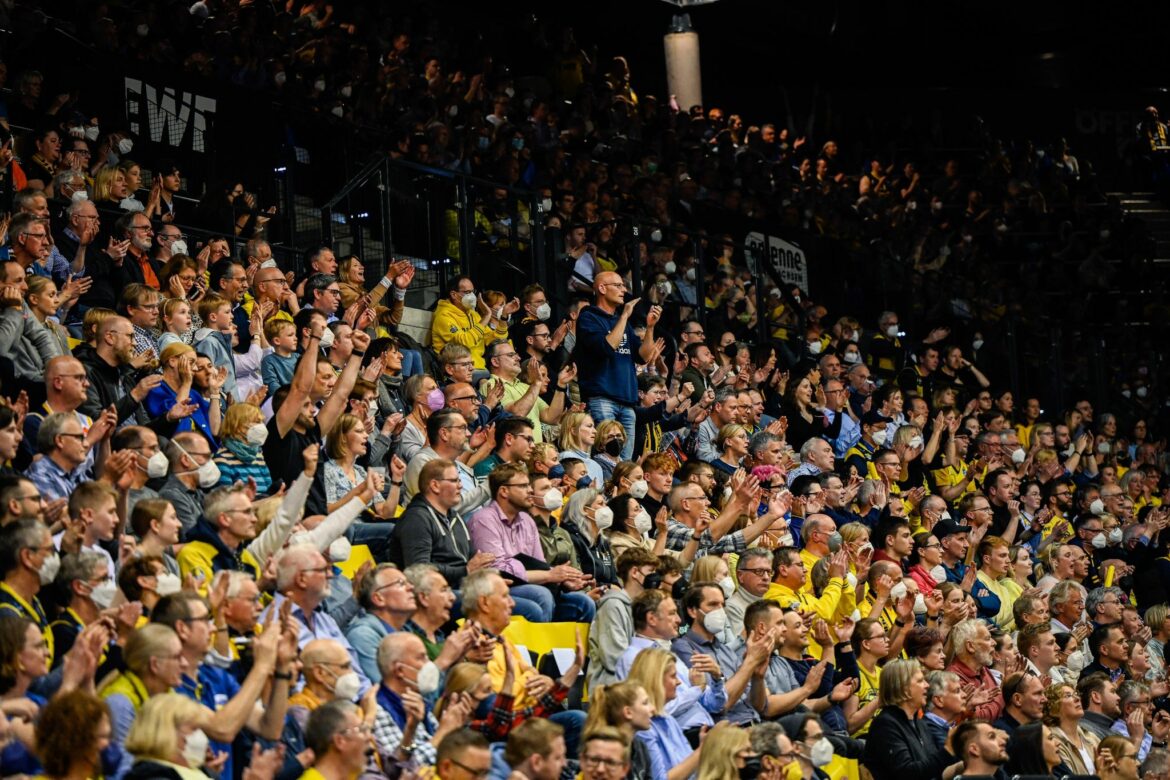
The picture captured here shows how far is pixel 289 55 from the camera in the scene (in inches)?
553

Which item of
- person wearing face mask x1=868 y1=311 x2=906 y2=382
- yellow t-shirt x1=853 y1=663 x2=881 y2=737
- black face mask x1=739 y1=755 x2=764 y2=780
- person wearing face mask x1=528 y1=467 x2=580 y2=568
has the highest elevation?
person wearing face mask x1=528 y1=467 x2=580 y2=568

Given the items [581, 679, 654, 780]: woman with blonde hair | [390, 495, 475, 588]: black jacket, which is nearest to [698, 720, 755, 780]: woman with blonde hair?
[581, 679, 654, 780]: woman with blonde hair

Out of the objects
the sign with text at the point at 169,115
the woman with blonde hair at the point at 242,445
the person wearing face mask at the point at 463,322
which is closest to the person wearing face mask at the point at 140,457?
the woman with blonde hair at the point at 242,445

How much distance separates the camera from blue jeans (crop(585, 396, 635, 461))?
442 inches

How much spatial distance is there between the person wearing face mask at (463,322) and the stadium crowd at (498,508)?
0.04 metres

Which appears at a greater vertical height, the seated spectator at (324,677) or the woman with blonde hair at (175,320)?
the woman with blonde hair at (175,320)

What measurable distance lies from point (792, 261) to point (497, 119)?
11.9 feet

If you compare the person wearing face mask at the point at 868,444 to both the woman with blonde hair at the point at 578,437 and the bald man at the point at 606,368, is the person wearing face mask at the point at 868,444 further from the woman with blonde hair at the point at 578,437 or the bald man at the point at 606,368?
the woman with blonde hair at the point at 578,437

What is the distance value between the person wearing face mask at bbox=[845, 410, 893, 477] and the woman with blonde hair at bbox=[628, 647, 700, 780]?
5.63 metres

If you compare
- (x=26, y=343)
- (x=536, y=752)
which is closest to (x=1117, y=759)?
(x=536, y=752)

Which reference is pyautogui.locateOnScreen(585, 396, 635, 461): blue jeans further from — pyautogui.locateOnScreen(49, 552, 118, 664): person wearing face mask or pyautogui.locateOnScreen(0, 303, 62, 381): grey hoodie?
pyautogui.locateOnScreen(49, 552, 118, 664): person wearing face mask

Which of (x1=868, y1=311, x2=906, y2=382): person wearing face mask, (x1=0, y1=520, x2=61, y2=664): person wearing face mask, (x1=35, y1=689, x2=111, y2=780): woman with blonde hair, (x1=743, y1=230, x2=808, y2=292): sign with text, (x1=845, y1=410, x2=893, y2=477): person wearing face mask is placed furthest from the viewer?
(x1=743, y1=230, x2=808, y2=292): sign with text

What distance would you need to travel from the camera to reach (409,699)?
6000mm

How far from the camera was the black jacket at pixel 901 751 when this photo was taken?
26.2 feet
